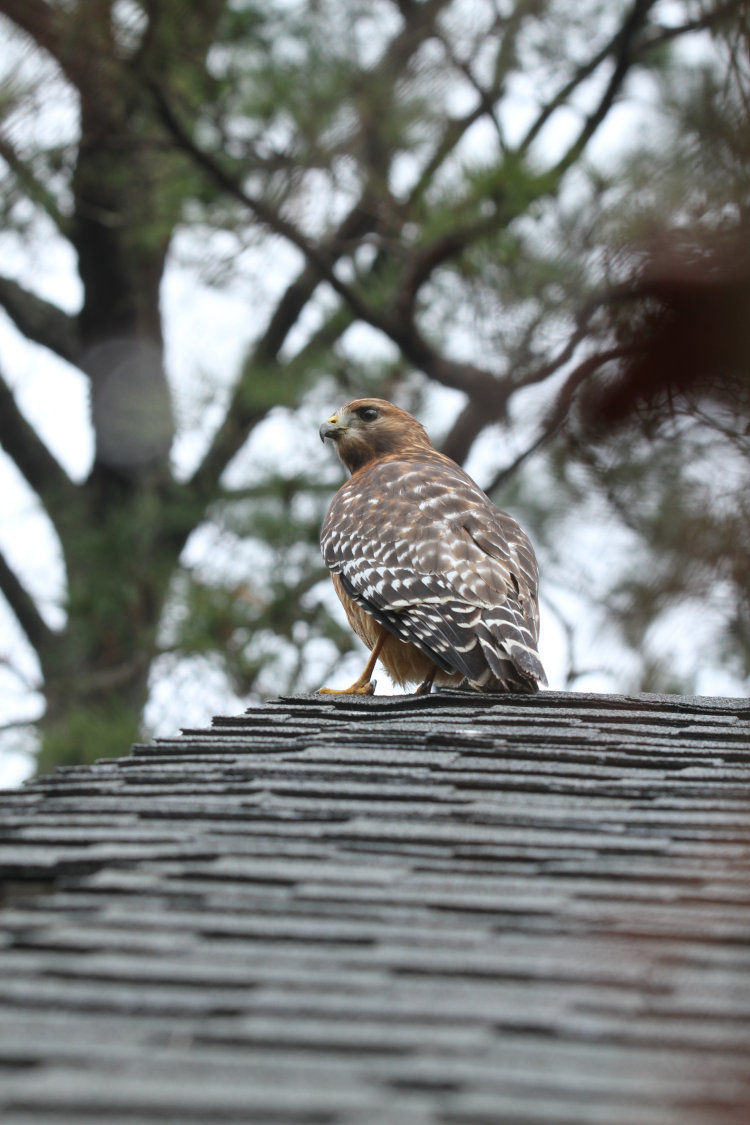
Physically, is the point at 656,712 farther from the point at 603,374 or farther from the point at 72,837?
the point at 603,374

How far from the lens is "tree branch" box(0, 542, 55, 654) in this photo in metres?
12.2

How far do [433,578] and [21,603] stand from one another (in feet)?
29.2

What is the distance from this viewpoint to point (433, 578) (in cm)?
413

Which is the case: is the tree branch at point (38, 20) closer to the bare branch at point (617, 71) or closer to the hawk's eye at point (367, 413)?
the hawk's eye at point (367, 413)

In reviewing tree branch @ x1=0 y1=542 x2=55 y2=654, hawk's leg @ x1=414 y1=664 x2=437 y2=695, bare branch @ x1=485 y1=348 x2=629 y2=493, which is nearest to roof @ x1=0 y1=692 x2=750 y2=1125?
bare branch @ x1=485 y1=348 x2=629 y2=493

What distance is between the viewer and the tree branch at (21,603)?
40.0 feet

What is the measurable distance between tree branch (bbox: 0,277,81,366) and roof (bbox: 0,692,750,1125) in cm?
1044

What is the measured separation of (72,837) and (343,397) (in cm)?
787

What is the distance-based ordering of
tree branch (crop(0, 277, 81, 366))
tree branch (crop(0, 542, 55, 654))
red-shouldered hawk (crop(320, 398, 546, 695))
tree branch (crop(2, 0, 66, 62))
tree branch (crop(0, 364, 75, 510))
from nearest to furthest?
red-shouldered hawk (crop(320, 398, 546, 695)) < tree branch (crop(2, 0, 66, 62)) < tree branch (crop(0, 542, 55, 654)) < tree branch (crop(0, 364, 75, 510)) < tree branch (crop(0, 277, 81, 366))

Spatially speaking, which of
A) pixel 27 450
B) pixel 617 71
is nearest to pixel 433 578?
pixel 617 71

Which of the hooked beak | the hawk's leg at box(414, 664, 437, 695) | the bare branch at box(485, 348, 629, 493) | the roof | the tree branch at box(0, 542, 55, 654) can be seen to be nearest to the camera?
the bare branch at box(485, 348, 629, 493)

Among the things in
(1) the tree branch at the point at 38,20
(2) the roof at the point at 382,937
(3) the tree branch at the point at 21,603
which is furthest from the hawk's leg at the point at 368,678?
(3) the tree branch at the point at 21,603

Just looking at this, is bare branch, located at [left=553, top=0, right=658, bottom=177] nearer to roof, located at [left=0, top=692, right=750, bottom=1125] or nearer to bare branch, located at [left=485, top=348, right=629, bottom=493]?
roof, located at [left=0, top=692, right=750, bottom=1125]

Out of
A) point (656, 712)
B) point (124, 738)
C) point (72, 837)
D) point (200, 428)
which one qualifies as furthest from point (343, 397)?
point (72, 837)
